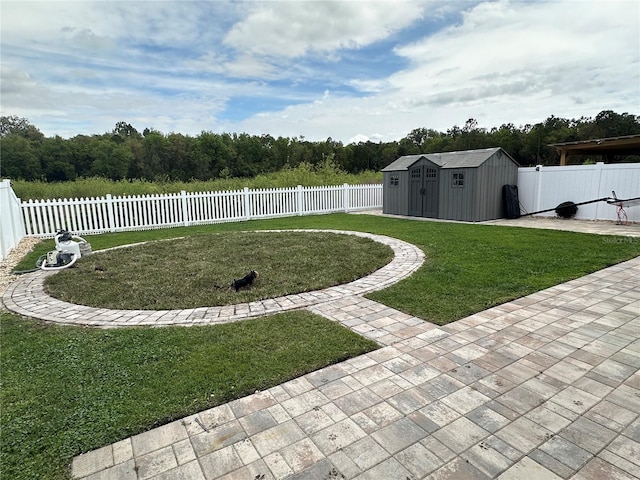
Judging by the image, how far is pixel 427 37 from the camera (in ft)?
33.6

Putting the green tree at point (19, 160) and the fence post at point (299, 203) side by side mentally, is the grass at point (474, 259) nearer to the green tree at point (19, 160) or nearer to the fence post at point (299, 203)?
the fence post at point (299, 203)

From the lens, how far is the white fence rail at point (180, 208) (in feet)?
29.9

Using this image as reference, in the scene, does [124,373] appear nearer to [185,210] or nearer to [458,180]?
[185,210]

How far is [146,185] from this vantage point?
12266 millimetres

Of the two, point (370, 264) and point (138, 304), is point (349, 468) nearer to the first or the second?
point (138, 304)

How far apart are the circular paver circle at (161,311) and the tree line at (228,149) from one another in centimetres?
1379

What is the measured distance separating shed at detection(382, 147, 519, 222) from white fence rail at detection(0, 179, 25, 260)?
34.7 feet

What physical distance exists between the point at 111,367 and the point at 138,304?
1.49 m

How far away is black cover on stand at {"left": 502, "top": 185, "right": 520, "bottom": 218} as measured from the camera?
35.8 ft

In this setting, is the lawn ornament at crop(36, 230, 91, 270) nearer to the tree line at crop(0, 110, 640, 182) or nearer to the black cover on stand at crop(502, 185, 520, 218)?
the black cover on stand at crop(502, 185, 520, 218)

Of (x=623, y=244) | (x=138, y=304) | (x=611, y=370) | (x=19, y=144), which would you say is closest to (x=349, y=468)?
(x=611, y=370)

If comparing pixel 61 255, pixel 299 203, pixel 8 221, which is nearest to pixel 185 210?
pixel 299 203

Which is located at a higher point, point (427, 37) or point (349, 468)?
point (427, 37)

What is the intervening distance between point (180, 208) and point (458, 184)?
332 inches
